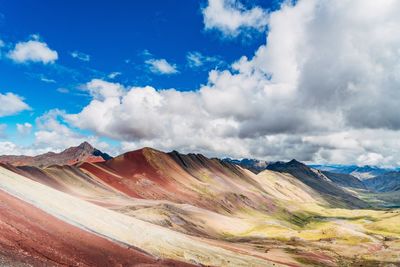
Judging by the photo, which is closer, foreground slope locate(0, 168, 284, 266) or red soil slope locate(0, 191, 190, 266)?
red soil slope locate(0, 191, 190, 266)

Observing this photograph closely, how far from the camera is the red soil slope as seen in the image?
51.4 meters

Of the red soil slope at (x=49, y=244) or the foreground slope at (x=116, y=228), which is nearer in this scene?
the red soil slope at (x=49, y=244)

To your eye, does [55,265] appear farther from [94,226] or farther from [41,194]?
[41,194]

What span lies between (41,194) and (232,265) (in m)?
49.6

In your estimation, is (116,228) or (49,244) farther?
(116,228)

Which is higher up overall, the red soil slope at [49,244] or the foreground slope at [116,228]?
the foreground slope at [116,228]

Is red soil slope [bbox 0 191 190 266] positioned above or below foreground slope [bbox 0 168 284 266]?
below

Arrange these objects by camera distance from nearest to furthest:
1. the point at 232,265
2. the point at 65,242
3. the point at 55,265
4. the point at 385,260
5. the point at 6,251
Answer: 1. the point at 6,251
2. the point at 55,265
3. the point at 65,242
4. the point at 232,265
5. the point at 385,260

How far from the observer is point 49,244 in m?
59.1

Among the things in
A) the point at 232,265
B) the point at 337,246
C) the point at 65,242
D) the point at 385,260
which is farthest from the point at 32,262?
the point at 337,246

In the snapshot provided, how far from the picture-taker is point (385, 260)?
155 m

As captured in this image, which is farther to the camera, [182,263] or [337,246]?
[337,246]

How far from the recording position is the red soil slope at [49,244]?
5141 cm

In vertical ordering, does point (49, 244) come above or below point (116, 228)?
below
